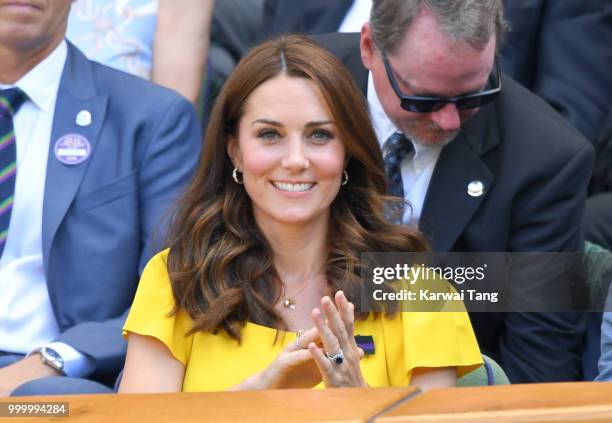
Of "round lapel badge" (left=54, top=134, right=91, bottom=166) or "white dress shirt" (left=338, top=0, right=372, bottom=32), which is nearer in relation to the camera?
"round lapel badge" (left=54, top=134, right=91, bottom=166)

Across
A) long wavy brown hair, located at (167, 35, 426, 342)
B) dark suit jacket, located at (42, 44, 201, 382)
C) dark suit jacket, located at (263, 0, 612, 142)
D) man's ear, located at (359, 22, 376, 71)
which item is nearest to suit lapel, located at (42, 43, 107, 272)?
dark suit jacket, located at (42, 44, 201, 382)

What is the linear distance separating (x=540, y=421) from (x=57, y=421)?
676 millimetres

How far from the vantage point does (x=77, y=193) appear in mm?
3223

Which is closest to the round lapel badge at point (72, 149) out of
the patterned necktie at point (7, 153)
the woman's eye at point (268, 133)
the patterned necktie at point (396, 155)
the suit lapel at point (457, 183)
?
the patterned necktie at point (7, 153)

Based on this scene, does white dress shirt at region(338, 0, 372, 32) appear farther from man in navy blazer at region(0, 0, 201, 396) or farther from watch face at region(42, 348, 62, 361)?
watch face at region(42, 348, 62, 361)

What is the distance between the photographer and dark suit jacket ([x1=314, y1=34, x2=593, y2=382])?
324cm

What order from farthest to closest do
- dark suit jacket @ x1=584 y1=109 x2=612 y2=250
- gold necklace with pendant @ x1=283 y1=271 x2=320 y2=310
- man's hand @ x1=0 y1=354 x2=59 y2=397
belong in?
dark suit jacket @ x1=584 y1=109 x2=612 y2=250
man's hand @ x1=0 y1=354 x2=59 y2=397
gold necklace with pendant @ x1=283 y1=271 x2=320 y2=310

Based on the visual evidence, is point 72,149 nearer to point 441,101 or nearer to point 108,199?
point 108,199

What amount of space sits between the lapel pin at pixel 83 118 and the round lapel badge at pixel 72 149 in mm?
38

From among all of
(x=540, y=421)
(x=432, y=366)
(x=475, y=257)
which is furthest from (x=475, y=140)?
(x=540, y=421)

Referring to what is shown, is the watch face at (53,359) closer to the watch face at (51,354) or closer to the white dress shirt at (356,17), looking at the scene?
the watch face at (51,354)

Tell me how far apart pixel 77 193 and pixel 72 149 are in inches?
4.8

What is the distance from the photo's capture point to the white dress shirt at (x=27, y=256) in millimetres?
3184

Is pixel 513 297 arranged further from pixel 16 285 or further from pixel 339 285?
pixel 16 285
